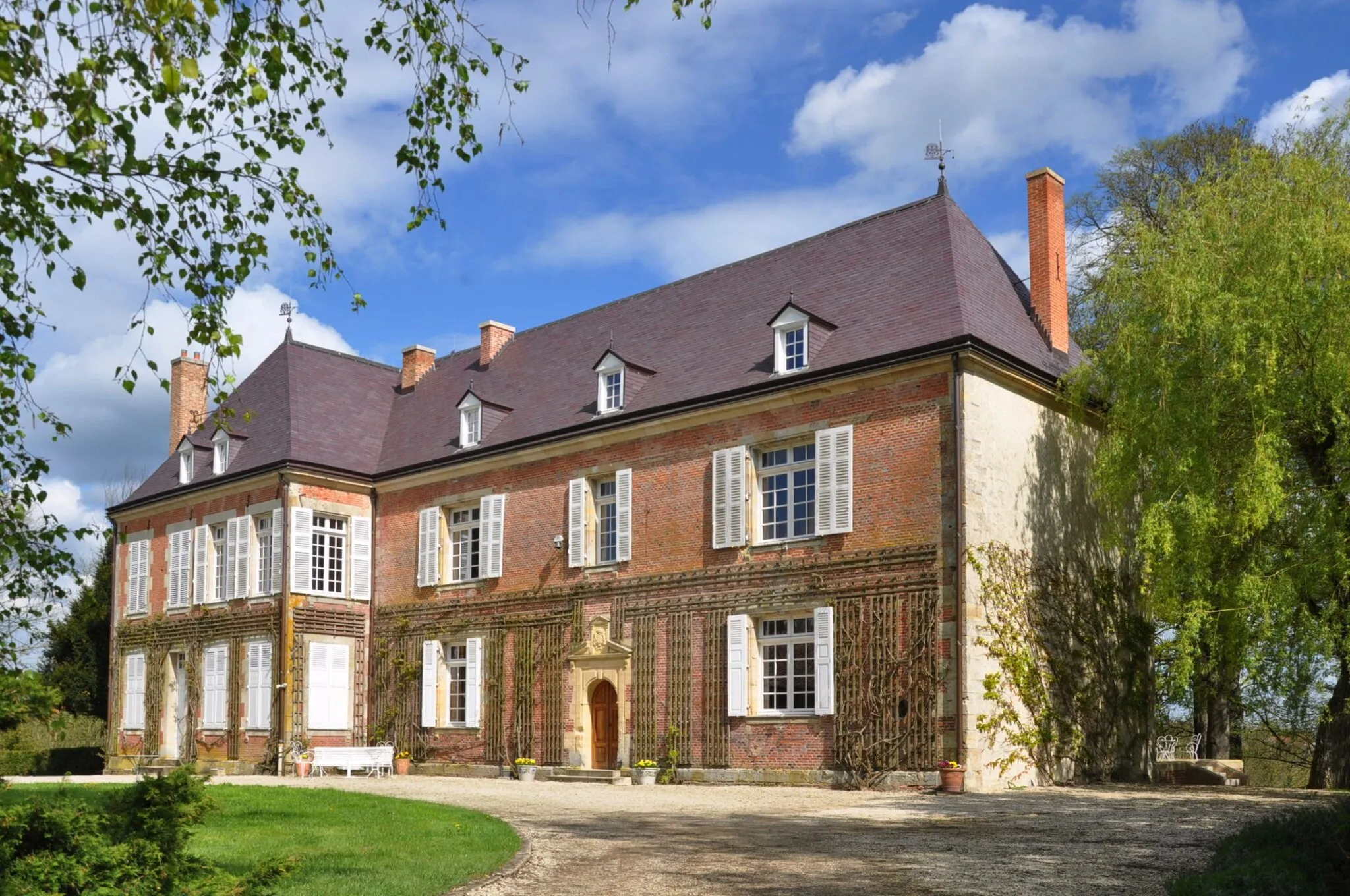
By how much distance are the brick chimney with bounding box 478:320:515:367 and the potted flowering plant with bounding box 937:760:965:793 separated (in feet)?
48.1

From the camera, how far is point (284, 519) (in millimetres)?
25812

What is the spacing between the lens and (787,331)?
2028cm

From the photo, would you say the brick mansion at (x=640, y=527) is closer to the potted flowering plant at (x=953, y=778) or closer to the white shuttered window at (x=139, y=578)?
the white shuttered window at (x=139, y=578)

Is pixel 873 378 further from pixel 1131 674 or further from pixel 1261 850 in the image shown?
pixel 1261 850

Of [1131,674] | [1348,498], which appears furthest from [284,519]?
[1348,498]

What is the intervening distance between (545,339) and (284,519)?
6.40 meters

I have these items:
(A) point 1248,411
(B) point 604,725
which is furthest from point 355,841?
(A) point 1248,411

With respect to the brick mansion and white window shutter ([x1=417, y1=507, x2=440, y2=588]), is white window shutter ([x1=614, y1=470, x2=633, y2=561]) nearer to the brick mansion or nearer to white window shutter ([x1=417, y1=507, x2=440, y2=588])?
the brick mansion

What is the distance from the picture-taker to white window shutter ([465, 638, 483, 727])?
942 inches

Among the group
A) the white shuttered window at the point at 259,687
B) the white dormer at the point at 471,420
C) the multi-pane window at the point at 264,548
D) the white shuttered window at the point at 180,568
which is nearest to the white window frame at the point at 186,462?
the white shuttered window at the point at 180,568

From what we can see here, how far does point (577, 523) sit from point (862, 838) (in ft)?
40.0

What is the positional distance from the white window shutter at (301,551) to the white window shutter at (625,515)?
7.60 m

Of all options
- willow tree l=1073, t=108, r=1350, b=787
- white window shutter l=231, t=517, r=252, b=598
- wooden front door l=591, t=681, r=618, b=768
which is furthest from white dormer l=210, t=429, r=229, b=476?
willow tree l=1073, t=108, r=1350, b=787

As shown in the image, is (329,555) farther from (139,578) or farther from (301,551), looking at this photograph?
(139,578)
